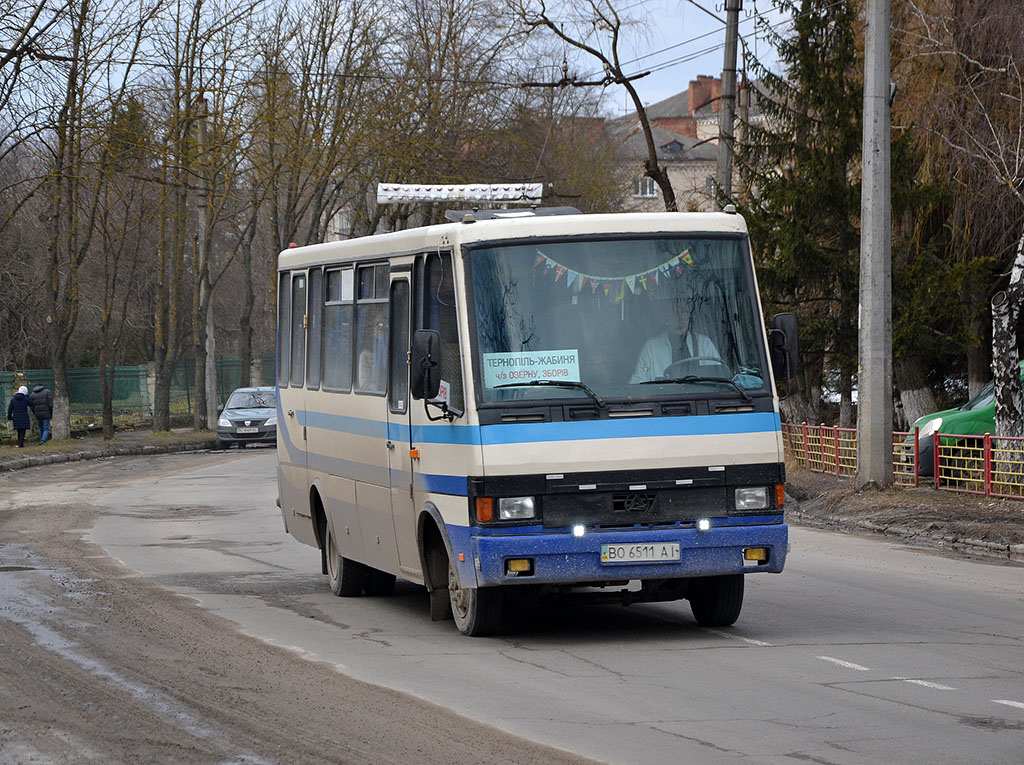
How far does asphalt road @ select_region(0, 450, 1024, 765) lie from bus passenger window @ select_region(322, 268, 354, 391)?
1.76 metres

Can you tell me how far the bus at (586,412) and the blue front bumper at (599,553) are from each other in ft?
0.04

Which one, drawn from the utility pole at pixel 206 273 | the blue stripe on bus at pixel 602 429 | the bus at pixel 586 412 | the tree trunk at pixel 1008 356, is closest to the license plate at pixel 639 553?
the bus at pixel 586 412

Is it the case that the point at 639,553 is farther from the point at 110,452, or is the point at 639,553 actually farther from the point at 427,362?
the point at 110,452

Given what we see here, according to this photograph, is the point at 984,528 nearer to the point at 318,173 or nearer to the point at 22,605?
the point at 22,605

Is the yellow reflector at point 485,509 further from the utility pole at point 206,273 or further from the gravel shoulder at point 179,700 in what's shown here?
the utility pole at point 206,273

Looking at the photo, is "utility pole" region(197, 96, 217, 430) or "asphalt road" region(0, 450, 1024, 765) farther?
"utility pole" region(197, 96, 217, 430)

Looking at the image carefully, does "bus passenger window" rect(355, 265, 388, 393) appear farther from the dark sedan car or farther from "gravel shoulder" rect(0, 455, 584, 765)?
the dark sedan car

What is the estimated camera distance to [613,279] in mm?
10148

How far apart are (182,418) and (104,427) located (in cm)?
1437

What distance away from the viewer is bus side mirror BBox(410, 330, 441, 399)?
977 centimetres

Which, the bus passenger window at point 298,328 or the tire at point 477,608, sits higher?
the bus passenger window at point 298,328

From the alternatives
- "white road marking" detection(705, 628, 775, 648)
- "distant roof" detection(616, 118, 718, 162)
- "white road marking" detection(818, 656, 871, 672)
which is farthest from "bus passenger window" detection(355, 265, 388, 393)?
"distant roof" detection(616, 118, 718, 162)

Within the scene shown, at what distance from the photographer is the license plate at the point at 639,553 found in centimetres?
970

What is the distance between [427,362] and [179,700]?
2.67 m
